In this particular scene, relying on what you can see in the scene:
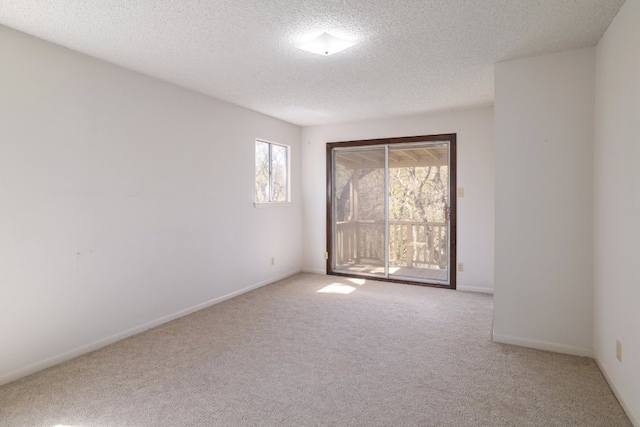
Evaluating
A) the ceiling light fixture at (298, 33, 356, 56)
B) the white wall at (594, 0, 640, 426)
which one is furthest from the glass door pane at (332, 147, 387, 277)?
the white wall at (594, 0, 640, 426)

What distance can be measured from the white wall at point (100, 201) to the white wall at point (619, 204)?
11.7 ft

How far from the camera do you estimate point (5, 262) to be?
2.38 metres

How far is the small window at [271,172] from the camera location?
498cm

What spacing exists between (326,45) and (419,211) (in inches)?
122

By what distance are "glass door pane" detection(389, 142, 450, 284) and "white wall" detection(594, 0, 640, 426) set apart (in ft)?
7.69

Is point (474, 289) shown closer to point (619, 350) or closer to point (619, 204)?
point (619, 350)

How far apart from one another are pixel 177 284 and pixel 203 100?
1.99 metres

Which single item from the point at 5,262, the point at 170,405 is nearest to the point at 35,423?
the point at 170,405

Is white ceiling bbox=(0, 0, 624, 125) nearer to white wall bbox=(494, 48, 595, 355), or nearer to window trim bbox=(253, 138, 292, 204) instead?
white wall bbox=(494, 48, 595, 355)

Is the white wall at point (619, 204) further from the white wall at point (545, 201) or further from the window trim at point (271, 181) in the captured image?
the window trim at point (271, 181)

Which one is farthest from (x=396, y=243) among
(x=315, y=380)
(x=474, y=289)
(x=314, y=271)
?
(x=315, y=380)

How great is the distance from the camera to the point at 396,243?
211 inches

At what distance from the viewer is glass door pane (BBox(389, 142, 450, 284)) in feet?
16.3

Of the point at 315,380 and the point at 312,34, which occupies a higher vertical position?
the point at 312,34
